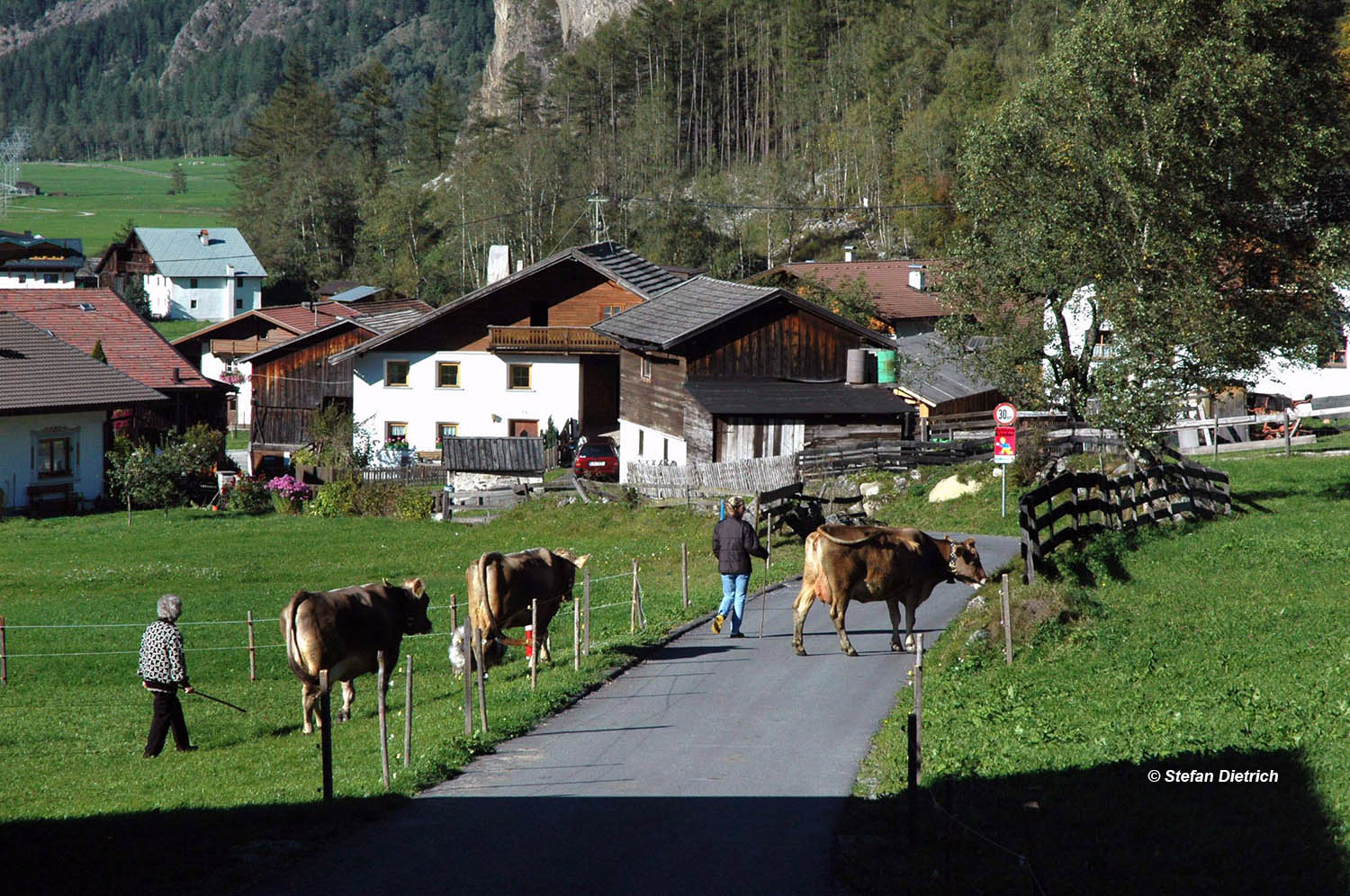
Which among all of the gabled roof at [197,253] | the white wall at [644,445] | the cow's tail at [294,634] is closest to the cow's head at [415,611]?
the cow's tail at [294,634]

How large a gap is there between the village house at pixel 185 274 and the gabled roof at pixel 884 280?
6334cm

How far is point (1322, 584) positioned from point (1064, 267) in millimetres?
14165

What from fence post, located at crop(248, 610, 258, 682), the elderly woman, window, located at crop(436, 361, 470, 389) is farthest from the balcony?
the elderly woman

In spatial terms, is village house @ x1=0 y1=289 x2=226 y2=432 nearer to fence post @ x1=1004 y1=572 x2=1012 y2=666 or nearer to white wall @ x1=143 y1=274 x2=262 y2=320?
fence post @ x1=1004 y1=572 x2=1012 y2=666

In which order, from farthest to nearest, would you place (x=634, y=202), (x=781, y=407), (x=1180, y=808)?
(x=634, y=202), (x=781, y=407), (x=1180, y=808)

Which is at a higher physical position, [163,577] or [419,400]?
Result: [419,400]

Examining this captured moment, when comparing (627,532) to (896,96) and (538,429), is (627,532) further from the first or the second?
(896,96)

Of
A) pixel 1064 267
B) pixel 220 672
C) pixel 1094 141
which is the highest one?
pixel 1094 141

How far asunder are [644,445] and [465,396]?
45.0 ft

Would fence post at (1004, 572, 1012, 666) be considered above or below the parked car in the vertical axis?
below

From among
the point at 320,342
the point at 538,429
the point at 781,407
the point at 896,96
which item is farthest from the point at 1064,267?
the point at 896,96

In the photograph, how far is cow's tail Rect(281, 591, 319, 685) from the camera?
50.1 feet

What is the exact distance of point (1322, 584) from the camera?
19141mm

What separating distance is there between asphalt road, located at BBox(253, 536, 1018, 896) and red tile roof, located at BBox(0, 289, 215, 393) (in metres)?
45.6
